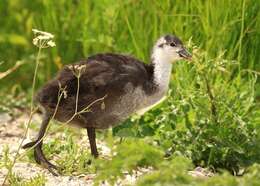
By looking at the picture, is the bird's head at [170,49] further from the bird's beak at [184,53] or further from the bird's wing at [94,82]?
the bird's wing at [94,82]

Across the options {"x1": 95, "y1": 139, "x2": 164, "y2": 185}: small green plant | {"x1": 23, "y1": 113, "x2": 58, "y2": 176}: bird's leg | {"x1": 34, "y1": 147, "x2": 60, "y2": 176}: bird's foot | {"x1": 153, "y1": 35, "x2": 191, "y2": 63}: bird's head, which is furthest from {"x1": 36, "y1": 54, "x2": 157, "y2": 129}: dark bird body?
{"x1": 95, "y1": 139, "x2": 164, "y2": 185}: small green plant

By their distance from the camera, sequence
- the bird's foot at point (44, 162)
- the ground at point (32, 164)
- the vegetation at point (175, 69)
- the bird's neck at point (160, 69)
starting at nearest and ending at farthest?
the ground at point (32, 164)
the bird's foot at point (44, 162)
the vegetation at point (175, 69)
the bird's neck at point (160, 69)

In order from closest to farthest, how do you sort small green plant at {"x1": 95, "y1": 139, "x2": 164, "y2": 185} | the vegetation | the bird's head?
small green plant at {"x1": 95, "y1": 139, "x2": 164, "y2": 185}
the vegetation
the bird's head

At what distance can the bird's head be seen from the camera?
713 centimetres

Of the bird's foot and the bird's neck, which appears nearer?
the bird's foot

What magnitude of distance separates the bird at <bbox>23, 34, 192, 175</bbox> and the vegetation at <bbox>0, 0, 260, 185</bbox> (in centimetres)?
22

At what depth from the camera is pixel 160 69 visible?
706cm

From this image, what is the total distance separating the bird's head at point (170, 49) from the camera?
23.4 ft

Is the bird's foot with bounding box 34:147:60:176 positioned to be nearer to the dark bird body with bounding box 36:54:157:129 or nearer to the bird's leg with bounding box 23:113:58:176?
the bird's leg with bounding box 23:113:58:176

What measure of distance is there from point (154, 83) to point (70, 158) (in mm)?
894

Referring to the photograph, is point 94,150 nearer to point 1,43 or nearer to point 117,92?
point 117,92

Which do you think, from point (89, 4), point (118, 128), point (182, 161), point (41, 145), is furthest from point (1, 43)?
point (182, 161)

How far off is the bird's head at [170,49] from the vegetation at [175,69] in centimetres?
17

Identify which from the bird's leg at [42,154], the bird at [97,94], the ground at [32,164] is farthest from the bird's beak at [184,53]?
the bird's leg at [42,154]
